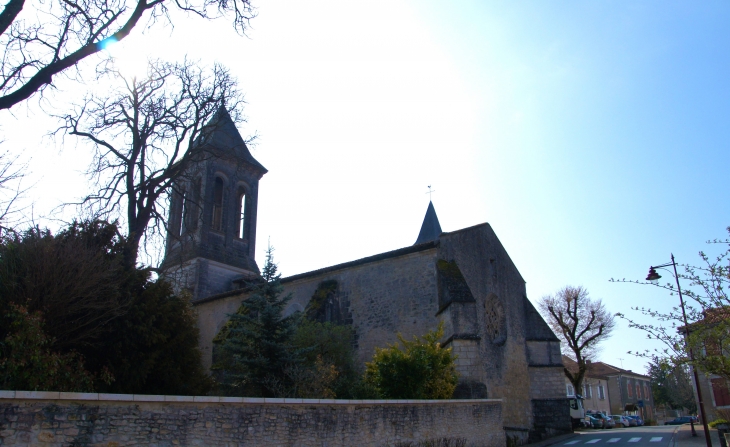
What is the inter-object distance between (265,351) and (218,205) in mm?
15734

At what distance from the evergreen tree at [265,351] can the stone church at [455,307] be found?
2817 millimetres

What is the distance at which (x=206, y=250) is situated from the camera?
83.7 ft

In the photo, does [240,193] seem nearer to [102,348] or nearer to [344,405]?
[102,348]

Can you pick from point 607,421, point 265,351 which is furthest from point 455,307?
point 607,421

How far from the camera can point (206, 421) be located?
7.23 meters

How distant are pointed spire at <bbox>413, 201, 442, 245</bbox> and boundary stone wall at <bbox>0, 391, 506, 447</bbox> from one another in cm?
1806

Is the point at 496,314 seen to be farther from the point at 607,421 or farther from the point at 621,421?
the point at 621,421

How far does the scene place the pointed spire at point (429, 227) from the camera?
29.5 meters

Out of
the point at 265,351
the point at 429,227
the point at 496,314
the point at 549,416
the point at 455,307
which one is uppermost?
the point at 429,227

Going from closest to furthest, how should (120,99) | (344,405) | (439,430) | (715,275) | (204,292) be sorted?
(715,275), (344,405), (439,430), (120,99), (204,292)

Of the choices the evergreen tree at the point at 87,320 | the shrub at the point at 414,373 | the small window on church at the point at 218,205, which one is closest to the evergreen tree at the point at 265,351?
the evergreen tree at the point at 87,320

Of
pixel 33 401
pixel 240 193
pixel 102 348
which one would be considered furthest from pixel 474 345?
pixel 240 193

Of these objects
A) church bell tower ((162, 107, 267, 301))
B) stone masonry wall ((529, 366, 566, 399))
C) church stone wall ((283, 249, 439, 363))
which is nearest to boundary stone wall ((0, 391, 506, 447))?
church stone wall ((283, 249, 439, 363))

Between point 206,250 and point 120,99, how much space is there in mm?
11950
